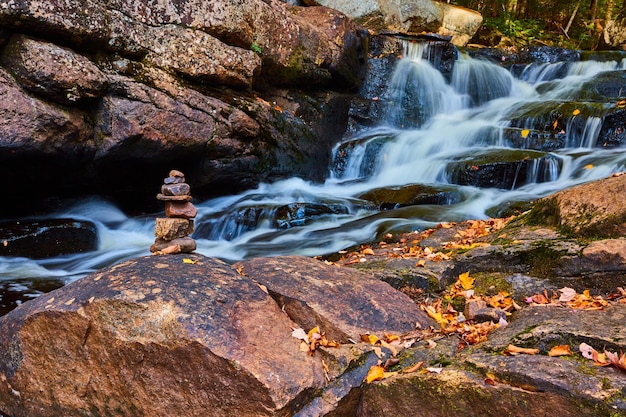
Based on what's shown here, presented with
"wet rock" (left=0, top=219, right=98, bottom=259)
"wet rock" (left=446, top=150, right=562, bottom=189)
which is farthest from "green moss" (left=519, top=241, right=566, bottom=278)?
"wet rock" (left=0, top=219, right=98, bottom=259)

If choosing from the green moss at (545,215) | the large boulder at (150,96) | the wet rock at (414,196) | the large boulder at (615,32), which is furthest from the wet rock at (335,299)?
the large boulder at (615,32)

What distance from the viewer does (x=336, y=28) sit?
40.9 ft

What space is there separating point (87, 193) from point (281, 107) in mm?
4516

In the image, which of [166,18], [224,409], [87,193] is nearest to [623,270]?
[224,409]

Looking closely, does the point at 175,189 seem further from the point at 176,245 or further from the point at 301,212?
the point at 301,212

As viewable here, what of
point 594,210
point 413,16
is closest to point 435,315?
point 594,210

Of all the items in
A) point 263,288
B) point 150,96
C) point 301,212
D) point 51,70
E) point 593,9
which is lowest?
point 301,212

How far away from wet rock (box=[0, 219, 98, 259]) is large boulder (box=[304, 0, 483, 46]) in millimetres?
11510

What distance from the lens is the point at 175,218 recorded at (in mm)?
4344

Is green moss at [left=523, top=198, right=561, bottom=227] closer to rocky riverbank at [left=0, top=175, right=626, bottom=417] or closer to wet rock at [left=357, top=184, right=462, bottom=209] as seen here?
rocky riverbank at [left=0, top=175, right=626, bottom=417]

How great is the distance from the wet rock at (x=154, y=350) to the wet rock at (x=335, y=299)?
0.17m

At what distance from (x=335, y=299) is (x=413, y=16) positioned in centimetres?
1610

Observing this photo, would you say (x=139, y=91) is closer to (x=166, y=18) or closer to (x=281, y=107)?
(x=166, y=18)

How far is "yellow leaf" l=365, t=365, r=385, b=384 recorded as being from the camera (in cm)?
286
